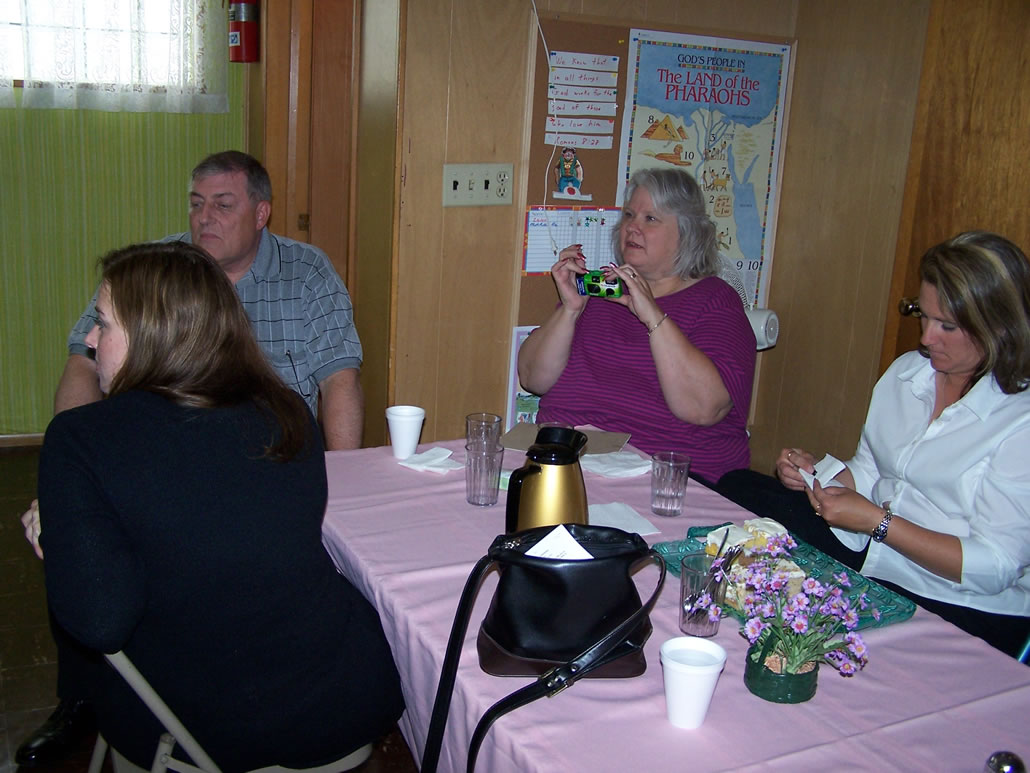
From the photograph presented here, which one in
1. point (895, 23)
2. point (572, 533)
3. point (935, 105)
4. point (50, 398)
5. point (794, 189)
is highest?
point (895, 23)

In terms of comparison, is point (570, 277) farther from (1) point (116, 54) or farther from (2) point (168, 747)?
(1) point (116, 54)

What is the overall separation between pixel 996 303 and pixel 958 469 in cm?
32

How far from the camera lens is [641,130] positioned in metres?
3.28

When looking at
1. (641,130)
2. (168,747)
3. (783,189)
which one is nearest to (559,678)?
(168,747)

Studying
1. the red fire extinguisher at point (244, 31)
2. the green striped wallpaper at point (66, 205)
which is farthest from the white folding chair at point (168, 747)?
the red fire extinguisher at point (244, 31)

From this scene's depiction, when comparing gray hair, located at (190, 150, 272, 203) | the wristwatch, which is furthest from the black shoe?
the wristwatch

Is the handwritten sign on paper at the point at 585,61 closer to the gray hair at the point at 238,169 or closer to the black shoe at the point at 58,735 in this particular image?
the gray hair at the point at 238,169

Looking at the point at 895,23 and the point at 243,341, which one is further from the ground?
the point at 895,23

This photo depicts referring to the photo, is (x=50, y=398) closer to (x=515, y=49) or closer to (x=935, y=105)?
(x=515, y=49)

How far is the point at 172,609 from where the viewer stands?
1.28 meters

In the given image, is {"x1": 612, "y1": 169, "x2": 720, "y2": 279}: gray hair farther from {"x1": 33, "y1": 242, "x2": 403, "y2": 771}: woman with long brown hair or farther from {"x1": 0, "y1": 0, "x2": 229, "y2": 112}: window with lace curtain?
{"x1": 0, "y1": 0, "x2": 229, "y2": 112}: window with lace curtain

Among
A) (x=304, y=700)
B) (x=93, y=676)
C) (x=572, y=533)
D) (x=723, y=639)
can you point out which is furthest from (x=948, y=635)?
(x=93, y=676)

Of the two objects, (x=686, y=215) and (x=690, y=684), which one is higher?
(x=686, y=215)

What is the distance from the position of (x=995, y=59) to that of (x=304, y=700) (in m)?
2.57
